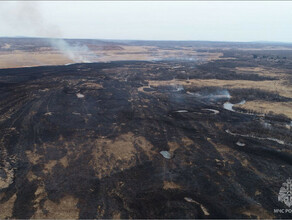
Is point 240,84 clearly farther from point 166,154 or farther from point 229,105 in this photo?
point 166,154

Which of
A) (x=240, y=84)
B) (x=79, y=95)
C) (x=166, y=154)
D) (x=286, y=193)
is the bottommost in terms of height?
(x=286, y=193)

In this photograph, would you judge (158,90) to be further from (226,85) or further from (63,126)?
(63,126)

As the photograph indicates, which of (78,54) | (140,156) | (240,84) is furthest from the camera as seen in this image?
(78,54)

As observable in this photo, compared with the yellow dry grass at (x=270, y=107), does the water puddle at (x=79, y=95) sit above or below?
above

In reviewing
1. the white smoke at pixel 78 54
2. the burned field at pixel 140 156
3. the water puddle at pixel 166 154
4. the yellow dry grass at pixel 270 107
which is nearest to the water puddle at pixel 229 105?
the burned field at pixel 140 156

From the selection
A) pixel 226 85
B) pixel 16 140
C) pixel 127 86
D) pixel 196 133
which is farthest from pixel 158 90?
pixel 16 140

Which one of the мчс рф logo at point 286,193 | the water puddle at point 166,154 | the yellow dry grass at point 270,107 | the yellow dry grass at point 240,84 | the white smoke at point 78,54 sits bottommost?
the мчс рф logo at point 286,193

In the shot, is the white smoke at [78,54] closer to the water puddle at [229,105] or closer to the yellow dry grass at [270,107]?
the water puddle at [229,105]

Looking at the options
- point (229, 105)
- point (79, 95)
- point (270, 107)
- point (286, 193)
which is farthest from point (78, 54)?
point (286, 193)

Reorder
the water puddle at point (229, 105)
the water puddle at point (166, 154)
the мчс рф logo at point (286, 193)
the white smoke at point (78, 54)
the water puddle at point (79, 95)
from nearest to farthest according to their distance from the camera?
the мчс рф logo at point (286, 193)
the water puddle at point (166, 154)
the water puddle at point (229, 105)
the water puddle at point (79, 95)
the white smoke at point (78, 54)
